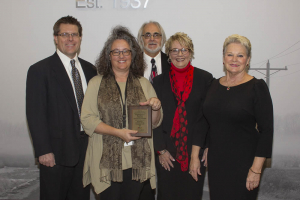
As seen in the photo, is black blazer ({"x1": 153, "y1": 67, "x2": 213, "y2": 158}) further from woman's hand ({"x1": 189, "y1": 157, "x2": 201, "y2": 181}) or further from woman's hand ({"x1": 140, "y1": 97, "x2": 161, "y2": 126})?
woman's hand ({"x1": 140, "y1": 97, "x2": 161, "y2": 126})

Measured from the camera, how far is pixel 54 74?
2.48 m

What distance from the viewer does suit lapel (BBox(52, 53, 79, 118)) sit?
2463 mm

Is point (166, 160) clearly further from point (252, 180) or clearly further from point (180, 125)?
point (252, 180)

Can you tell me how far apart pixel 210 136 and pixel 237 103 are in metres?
0.40

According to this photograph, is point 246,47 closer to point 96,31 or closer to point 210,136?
point 210,136

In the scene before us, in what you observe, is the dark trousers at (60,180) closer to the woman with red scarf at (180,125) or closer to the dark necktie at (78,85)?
the dark necktie at (78,85)

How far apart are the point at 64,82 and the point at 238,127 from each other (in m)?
1.65

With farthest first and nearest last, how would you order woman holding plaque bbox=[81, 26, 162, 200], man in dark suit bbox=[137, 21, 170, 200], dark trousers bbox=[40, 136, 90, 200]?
man in dark suit bbox=[137, 21, 170, 200], dark trousers bbox=[40, 136, 90, 200], woman holding plaque bbox=[81, 26, 162, 200]

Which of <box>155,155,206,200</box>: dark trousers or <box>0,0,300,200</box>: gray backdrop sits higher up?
<box>0,0,300,200</box>: gray backdrop

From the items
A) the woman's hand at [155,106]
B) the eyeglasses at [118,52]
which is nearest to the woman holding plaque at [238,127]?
the woman's hand at [155,106]

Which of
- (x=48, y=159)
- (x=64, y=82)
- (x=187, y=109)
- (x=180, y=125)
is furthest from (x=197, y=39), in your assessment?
(x=48, y=159)

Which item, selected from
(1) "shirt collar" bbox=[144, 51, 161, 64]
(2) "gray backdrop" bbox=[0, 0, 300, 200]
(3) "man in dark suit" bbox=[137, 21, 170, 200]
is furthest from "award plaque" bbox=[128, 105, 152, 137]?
(2) "gray backdrop" bbox=[0, 0, 300, 200]

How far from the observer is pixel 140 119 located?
1.97 meters

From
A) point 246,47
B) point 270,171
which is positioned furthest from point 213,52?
point 270,171
